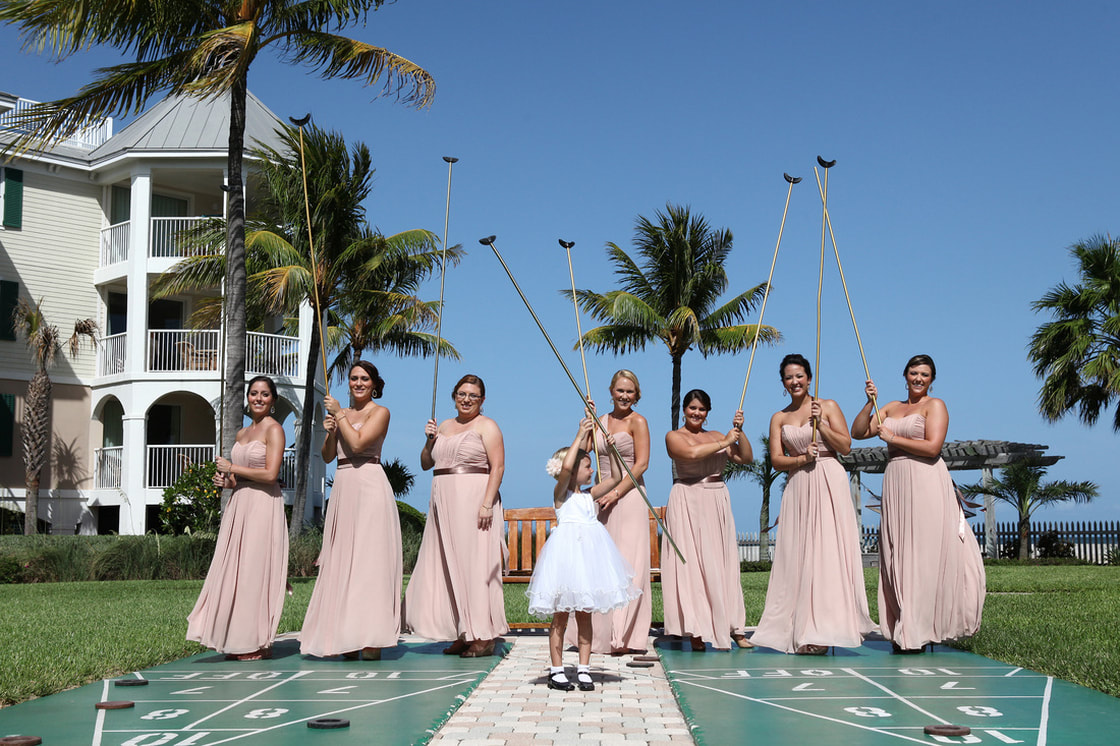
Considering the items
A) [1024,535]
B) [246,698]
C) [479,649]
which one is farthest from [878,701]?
[1024,535]

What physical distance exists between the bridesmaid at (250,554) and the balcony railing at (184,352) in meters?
21.3

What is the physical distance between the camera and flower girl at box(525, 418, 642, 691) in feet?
21.7

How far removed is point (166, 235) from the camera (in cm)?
2955

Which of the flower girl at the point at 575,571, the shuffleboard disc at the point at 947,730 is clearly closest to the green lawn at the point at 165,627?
the shuffleboard disc at the point at 947,730

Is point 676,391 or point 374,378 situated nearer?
point 374,378

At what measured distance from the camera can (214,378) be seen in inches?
1119

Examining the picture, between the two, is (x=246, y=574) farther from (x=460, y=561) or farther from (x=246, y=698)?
(x=246, y=698)

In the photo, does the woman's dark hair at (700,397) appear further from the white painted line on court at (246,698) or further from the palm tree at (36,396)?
the palm tree at (36,396)

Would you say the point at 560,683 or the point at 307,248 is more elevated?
the point at 307,248

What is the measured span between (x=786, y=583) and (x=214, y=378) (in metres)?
22.1

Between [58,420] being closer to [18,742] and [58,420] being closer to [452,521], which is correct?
[452,521]

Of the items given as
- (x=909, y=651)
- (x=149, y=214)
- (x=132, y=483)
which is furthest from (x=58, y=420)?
(x=909, y=651)

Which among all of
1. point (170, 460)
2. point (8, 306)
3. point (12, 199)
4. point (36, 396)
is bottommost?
point (170, 460)

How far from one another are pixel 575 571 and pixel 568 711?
0.86 m
